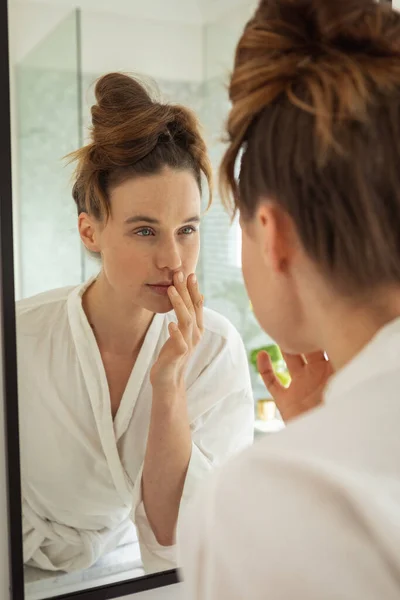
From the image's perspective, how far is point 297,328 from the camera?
656 millimetres

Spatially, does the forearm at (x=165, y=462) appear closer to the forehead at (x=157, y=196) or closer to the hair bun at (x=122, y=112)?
the forehead at (x=157, y=196)

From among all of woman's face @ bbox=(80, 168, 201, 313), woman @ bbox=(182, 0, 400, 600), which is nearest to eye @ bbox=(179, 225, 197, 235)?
woman's face @ bbox=(80, 168, 201, 313)

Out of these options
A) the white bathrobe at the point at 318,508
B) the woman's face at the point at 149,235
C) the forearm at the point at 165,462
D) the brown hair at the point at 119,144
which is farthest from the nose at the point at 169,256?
the white bathrobe at the point at 318,508

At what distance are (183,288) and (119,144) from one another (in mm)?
247

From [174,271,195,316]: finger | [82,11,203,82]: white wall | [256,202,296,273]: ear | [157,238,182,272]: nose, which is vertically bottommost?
[174,271,195,316]: finger

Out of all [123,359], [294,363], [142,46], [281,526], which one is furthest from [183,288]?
[281,526]

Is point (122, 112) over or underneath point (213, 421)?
over

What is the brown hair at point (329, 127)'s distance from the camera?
0.54 meters

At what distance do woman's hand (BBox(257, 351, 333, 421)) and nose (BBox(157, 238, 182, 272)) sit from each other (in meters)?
0.26

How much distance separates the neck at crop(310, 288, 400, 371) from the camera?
586 mm

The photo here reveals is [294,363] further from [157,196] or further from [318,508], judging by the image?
[318,508]

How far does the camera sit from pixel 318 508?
49cm

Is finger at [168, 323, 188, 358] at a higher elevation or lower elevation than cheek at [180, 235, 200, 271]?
lower

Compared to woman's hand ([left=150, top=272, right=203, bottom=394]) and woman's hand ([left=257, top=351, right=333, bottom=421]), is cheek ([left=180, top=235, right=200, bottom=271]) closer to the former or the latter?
woman's hand ([left=150, top=272, right=203, bottom=394])
